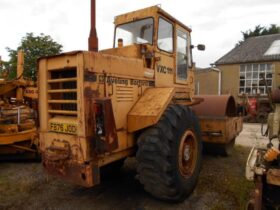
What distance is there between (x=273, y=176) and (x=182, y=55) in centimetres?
330

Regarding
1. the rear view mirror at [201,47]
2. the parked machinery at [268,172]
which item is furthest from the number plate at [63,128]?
the rear view mirror at [201,47]

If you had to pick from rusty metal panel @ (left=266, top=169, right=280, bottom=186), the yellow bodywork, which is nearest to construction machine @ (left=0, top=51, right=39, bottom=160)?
the yellow bodywork

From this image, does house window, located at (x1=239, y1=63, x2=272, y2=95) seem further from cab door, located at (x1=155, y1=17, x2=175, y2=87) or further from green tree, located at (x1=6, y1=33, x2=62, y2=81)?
cab door, located at (x1=155, y1=17, x2=175, y2=87)

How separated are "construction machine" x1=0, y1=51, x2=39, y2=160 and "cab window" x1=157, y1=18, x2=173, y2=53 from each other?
3011 millimetres

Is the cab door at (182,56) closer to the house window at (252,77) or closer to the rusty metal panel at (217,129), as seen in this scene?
the rusty metal panel at (217,129)

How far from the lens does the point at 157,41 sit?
4805 millimetres

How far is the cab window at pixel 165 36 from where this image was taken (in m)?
4.93

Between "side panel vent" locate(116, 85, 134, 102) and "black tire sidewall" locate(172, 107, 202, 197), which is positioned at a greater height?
"side panel vent" locate(116, 85, 134, 102)

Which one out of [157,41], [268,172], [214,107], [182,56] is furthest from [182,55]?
[268,172]

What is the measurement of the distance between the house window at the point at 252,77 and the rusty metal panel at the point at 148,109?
61.2ft

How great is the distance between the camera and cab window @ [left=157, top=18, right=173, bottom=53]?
16.2ft

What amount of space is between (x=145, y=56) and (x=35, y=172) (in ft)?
10.8

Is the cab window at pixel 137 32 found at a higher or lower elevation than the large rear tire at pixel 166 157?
higher

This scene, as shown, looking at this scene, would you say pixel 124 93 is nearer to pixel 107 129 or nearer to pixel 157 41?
pixel 107 129
